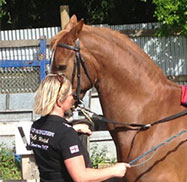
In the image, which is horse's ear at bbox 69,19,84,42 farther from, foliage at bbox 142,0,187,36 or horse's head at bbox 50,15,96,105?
foliage at bbox 142,0,187,36

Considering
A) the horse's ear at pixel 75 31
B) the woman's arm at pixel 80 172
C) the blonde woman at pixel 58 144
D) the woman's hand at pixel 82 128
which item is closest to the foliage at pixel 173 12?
the horse's ear at pixel 75 31

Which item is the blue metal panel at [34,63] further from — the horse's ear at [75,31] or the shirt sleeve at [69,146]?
the shirt sleeve at [69,146]

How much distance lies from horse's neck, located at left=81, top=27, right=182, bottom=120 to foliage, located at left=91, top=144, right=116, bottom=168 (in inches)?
119

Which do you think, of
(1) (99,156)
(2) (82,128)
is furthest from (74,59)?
(1) (99,156)

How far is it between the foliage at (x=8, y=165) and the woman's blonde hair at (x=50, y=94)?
377 centimetres

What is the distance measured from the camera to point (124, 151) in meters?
3.41

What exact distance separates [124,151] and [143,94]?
0.50 meters

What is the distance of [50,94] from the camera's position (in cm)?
273

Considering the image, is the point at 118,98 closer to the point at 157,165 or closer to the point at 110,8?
the point at 157,165

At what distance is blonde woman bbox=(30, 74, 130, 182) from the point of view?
2.57 m

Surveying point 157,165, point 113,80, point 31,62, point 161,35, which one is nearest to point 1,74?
point 31,62

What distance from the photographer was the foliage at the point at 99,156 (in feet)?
20.9

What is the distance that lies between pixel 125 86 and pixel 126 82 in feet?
0.11

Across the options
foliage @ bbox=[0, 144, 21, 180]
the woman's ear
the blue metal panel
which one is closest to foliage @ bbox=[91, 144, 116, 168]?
foliage @ bbox=[0, 144, 21, 180]
